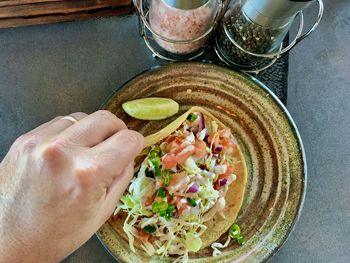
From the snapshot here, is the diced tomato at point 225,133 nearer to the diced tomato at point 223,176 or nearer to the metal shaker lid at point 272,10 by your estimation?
the diced tomato at point 223,176

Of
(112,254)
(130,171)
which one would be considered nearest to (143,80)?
(130,171)

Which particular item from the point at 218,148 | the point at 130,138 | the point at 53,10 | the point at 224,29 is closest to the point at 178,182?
the point at 218,148

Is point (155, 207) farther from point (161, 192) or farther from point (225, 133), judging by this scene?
point (225, 133)

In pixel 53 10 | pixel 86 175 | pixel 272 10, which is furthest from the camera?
pixel 53 10

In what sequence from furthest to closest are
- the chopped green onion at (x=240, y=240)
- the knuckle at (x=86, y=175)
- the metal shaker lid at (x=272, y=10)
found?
the chopped green onion at (x=240, y=240) < the metal shaker lid at (x=272, y=10) < the knuckle at (x=86, y=175)

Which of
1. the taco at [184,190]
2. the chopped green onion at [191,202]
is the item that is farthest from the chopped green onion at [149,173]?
the chopped green onion at [191,202]

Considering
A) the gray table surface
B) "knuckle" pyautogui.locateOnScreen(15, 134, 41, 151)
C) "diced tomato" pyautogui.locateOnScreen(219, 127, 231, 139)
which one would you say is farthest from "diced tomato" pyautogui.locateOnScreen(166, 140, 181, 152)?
"knuckle" pyautogui.locateOnScreen(15, 134, 41, 151)

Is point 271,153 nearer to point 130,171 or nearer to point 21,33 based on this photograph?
point 130,171
